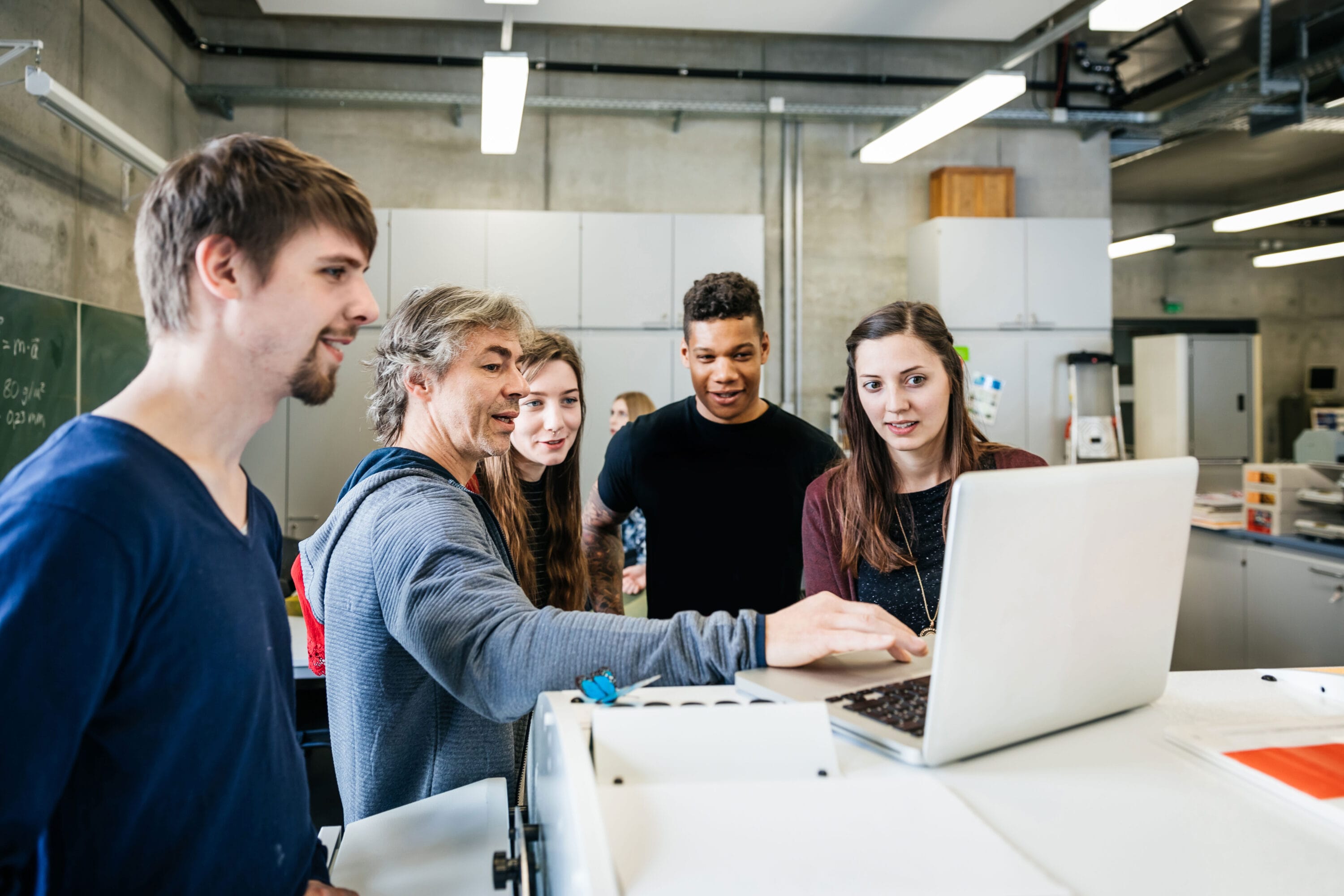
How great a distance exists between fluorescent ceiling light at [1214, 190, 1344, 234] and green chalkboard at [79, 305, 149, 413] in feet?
22.0

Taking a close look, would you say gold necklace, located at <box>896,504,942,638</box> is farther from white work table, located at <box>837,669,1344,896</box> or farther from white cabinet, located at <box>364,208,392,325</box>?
white cabinet, located at <box>364,208,392,325</box>

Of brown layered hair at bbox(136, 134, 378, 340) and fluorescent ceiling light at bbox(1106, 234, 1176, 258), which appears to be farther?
fluorescent ceiling light at bbox(1106, 234, 1176, 258)

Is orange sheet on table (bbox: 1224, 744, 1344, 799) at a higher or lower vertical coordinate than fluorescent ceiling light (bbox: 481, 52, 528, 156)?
lower

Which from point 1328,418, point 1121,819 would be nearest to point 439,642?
point 1121,819

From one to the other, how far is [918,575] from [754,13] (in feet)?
12.8

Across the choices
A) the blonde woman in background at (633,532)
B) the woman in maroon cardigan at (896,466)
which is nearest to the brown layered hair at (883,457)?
the woman in maroon cardigan at (896,466)

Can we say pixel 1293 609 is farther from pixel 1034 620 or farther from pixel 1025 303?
pixel 1034 620

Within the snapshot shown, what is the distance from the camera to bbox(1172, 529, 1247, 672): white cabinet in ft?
14.0

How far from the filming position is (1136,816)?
74cm

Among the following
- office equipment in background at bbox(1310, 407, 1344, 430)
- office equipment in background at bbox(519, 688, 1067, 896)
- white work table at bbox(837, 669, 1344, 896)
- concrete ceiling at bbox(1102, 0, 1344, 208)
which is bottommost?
white work table at bbox(837, 669, 1344, 896)

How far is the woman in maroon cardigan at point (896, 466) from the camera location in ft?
5.50

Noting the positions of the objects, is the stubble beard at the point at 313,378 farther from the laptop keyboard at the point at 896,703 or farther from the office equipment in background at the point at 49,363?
the office equipment in background at the point at 49,363

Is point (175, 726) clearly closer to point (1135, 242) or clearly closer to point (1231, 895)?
point (1231, 895)

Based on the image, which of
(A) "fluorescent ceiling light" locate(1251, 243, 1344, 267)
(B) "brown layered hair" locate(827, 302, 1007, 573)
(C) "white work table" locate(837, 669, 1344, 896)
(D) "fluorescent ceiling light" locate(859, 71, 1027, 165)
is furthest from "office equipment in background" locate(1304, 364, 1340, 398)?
(C) "white work table" locate(837, 669, 1344, 896)
